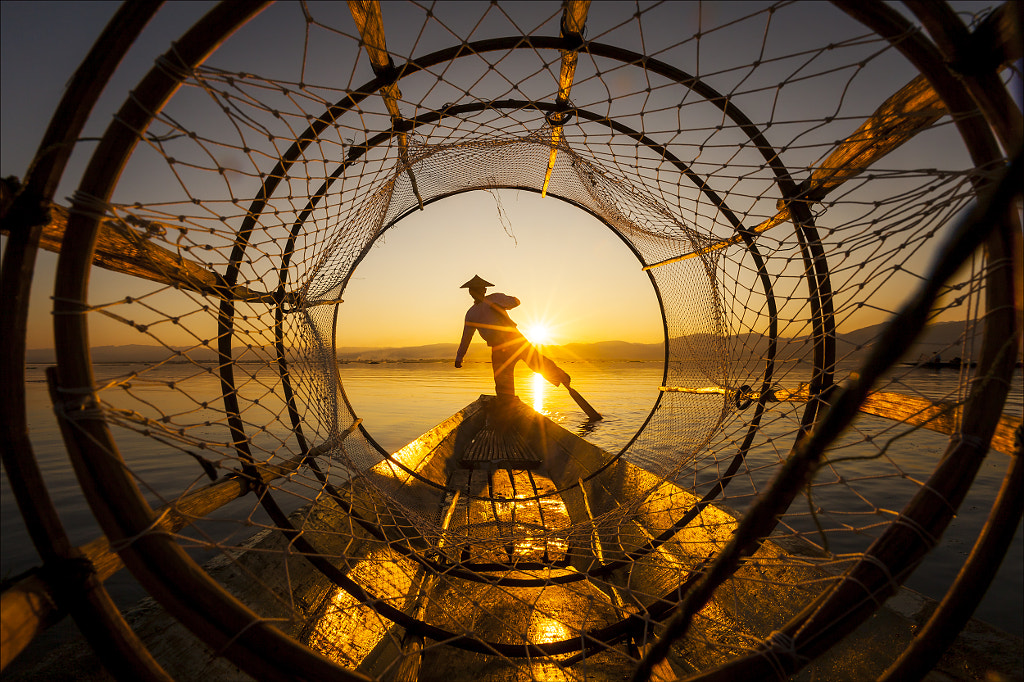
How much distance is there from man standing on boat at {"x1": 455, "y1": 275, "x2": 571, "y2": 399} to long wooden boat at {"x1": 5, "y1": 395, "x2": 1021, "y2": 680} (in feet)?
9.21

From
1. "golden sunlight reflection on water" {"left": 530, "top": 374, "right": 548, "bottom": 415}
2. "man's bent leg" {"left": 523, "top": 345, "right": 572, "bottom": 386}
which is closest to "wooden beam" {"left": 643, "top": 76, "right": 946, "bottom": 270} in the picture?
"man's bent leg" {"left": 523, "top": 345, "right": 572, "bottom": 386}

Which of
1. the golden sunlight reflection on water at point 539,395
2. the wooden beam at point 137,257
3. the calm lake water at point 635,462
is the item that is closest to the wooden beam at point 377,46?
the wooden beam at point 137,257

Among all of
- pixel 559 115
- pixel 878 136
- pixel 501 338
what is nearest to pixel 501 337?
pixel 501 338

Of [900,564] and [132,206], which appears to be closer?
[900,564]

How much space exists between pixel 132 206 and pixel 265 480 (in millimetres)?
1259

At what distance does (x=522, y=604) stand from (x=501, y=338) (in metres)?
4.11

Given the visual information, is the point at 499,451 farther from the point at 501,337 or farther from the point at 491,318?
the point at 491,318

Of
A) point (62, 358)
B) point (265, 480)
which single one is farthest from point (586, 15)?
point (265, 480)

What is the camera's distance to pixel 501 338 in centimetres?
613

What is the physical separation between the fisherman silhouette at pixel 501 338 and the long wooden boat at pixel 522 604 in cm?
280

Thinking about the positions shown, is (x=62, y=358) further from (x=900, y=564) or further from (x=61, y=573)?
(x=900, y=564)

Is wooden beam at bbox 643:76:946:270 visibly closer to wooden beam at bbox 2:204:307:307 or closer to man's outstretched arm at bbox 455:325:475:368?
wooden beam at bbox 2:204:307:307

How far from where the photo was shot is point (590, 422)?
1259 cm

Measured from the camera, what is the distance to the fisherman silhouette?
586 cm
